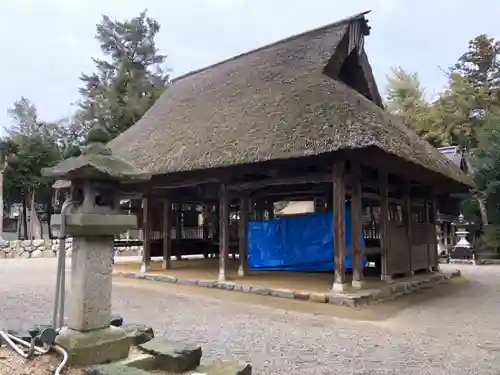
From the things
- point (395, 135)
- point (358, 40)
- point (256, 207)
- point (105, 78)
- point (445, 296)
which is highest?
point (105, 78)

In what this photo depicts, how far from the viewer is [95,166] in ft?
10.3

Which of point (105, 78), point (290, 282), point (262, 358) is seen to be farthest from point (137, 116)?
point (262, 358)

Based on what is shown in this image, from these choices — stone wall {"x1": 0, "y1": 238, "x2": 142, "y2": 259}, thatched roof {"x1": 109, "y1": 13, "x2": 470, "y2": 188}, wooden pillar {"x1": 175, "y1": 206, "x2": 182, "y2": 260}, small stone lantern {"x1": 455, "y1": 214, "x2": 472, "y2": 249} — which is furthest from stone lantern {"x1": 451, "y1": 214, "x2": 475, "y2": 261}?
stone wall {"x1": 0, "y1": 238, "x2": 142, "y2": 259}

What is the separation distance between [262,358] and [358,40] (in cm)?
847

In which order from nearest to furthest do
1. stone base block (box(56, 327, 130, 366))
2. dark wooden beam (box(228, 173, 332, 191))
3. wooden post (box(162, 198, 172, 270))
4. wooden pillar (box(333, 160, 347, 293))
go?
1. stone base block (box(56, 327, 130, 366))
2. wooden pillar (box(333, 160, 347, 293))
3. dark wooden beam (box(228, 173, 332, 191))
4. wooden post (box(162, 198, 172, 270))

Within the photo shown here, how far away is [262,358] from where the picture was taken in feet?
13.7

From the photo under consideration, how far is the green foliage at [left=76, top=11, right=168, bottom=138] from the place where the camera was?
87.8 feet

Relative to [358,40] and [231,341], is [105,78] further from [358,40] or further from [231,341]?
[231,341]

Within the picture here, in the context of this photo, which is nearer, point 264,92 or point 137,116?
point 264,92

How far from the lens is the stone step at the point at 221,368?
10.2ft

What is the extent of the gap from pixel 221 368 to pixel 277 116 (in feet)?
19.8

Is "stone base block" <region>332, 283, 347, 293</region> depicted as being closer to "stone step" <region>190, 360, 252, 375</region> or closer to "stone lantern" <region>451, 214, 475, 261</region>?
"stone step" <region>190, 360, 252, 375</region>

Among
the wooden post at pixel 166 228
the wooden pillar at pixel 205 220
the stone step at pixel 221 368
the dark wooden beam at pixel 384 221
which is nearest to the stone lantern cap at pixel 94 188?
the stone step at pixel 221 368

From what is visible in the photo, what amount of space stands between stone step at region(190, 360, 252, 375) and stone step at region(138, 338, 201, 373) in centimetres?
8
